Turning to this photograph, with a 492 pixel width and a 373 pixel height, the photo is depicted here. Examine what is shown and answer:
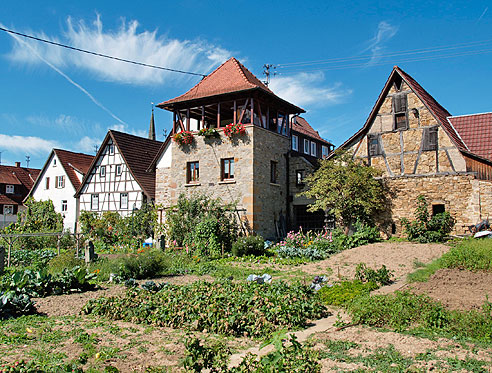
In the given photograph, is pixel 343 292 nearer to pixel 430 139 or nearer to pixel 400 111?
pixel 430 139

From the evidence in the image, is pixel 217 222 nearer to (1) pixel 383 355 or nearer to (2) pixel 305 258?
(2) pixel 305 258

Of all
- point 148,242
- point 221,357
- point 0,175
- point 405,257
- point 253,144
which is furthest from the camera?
point 0,175

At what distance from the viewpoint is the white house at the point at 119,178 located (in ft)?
92.6

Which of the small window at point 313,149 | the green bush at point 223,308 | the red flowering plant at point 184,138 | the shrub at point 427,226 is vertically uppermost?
the small window at point 313,149

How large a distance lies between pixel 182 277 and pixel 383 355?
7.34 m

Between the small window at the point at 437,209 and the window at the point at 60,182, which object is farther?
the window at the point at 60,182

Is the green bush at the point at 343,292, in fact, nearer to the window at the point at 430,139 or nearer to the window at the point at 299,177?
the window at the point at 430,139

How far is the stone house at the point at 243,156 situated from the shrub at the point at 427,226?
16.3 feet

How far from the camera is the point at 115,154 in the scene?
29.4 meters

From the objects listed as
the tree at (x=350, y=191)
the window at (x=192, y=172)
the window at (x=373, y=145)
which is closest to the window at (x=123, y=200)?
the window at (x=192, y=172)

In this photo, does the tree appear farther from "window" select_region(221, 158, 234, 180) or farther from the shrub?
"window" select_region(221, 158, 234, 180)

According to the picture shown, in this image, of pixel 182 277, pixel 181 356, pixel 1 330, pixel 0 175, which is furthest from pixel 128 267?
pixel 0 175

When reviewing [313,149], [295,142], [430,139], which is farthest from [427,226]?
[313,149]

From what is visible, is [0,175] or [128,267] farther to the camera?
[0,175]
